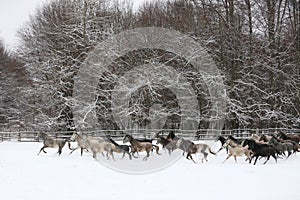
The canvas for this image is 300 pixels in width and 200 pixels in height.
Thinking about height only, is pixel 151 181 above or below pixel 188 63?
below

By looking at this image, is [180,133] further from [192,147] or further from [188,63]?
[192,147]

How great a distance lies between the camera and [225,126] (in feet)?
80.7

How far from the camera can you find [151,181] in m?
9.19

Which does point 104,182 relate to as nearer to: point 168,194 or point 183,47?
point 168,194

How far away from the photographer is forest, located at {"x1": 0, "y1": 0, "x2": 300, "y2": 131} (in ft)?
79.5

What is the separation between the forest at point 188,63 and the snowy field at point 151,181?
38.4ft

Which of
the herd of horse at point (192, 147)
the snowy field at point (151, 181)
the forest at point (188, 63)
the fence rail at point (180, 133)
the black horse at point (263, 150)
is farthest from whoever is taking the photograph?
the forest at point (188, 63)

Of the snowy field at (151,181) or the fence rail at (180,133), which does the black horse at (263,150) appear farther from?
the fence rail at (180,133)

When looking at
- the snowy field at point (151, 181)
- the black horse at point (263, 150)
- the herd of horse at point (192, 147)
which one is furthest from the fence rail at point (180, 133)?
the snowy field at point (151, 181)

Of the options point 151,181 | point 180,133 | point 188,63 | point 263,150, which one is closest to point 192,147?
point 263,150

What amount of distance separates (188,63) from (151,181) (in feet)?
53.0

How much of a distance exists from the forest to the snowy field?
11.7m

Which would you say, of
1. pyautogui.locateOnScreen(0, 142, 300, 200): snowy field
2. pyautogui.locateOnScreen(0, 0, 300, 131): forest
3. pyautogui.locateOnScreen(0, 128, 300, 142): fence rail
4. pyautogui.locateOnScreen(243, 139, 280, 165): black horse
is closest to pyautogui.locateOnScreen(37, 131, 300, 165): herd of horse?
pyautogui.locateOnScreen(243, 139, 280, 165): black horse

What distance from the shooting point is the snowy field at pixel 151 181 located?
25.3ft
